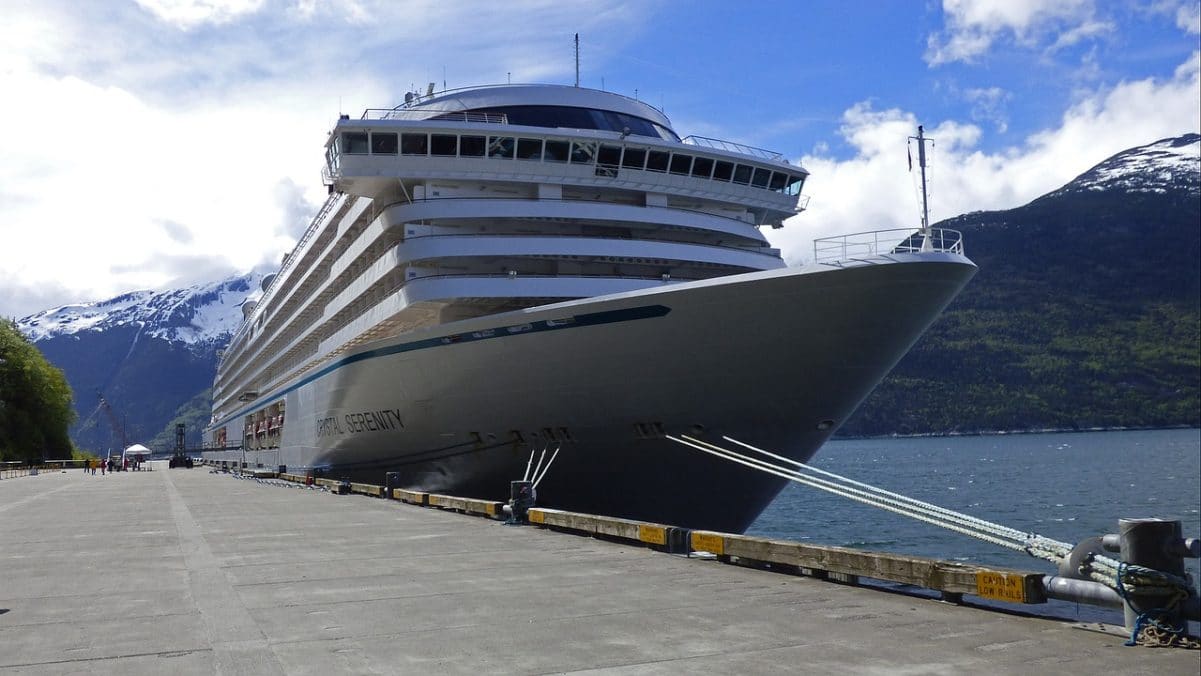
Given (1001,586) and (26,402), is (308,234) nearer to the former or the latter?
(1001,586)

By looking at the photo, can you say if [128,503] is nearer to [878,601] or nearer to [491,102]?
[491,102]

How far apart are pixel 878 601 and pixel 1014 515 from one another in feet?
103

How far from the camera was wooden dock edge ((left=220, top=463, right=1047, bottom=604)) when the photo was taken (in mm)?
7516

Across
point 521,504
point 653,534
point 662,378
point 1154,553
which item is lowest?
point 653,534

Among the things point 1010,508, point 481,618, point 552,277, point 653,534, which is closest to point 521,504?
point 653,534

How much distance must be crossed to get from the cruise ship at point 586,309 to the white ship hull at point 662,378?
0.04m

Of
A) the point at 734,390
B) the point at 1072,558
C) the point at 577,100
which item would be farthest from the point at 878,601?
the point at 577,100

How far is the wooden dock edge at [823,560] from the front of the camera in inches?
296

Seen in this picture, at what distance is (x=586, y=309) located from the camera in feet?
54.8

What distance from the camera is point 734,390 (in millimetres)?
16797

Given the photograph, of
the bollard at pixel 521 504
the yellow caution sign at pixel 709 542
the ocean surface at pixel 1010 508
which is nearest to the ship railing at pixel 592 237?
the bollard at pixel 521 504

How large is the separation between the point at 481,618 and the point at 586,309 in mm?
9285

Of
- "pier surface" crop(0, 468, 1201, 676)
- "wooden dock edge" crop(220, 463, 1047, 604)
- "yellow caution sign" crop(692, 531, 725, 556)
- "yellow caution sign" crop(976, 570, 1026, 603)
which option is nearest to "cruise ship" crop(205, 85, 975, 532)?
"wooden dock edge" crop(220, 463, 1047, 604)

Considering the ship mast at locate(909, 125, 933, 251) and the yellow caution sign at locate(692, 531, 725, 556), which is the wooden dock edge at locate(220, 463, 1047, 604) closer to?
the yellow caution sign at locate(692, 531, 725, 556)
